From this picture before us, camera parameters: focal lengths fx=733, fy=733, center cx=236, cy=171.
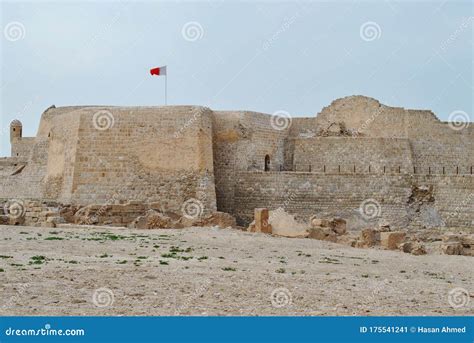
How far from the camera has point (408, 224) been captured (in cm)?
2602

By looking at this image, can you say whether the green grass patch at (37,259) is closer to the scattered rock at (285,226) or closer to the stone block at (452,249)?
the scattered rock at (285,226)

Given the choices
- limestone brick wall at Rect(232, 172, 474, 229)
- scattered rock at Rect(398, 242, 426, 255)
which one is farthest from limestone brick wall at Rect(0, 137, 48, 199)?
scattered rock at Rect(398, 242, 426, 255)

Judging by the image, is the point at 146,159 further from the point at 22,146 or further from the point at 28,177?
the point at 22,146

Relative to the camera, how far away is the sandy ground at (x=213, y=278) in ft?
30.6

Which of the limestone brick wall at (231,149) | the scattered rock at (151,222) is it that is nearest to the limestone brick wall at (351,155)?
the limestone brick wall at (231,149)

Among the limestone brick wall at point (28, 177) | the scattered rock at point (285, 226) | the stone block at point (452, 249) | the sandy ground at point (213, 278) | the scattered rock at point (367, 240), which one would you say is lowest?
the sandy ground at point (213, 278)

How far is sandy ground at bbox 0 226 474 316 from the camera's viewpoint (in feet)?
30.6

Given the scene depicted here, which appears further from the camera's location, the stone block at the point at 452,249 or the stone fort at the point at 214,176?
the stone fort at the point at 214,176

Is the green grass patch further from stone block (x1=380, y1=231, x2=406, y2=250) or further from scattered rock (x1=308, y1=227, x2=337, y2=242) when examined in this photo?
stone block (x1=380, y1=231, x2=406, y2=250)

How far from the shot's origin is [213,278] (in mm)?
11477

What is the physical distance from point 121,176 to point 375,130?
13.0 metres

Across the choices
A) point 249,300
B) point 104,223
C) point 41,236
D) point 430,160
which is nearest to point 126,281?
point 249,300

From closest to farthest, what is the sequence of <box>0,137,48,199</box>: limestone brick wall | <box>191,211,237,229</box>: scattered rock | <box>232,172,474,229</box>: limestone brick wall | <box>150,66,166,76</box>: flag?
<box>191,211,237,229</box>: scattered rock
<box>232,172,474,229</box>: limestone brick wall
<box>150,66,166,76</box>: flag
<box>0,137,48,199</box>: limestone brick wall

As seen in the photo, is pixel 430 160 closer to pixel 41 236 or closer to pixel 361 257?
pixel 361 257
